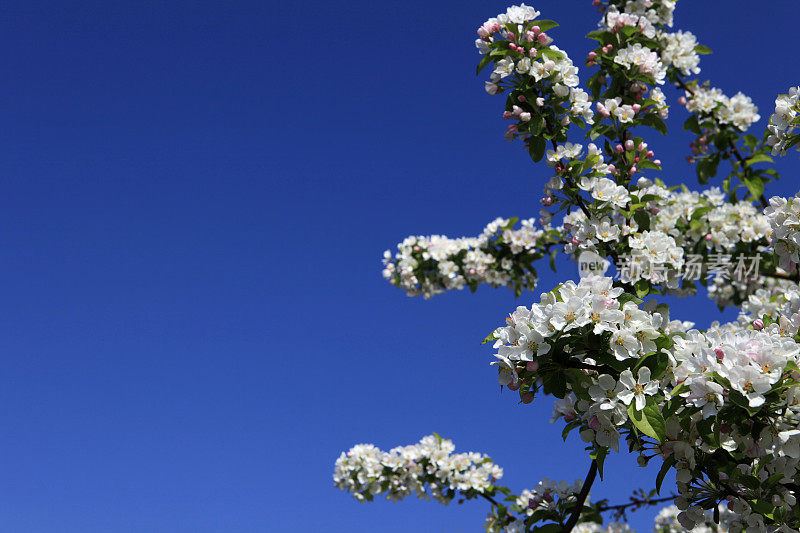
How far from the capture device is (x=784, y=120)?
3377 millimetres

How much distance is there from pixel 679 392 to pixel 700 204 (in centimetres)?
393

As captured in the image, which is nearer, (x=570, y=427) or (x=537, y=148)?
(x=570, y=427)

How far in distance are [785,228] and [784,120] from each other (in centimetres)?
57

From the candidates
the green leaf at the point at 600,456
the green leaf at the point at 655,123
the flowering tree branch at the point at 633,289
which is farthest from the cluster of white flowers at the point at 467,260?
the green leaf at the point at 600,456

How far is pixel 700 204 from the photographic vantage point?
236 inches

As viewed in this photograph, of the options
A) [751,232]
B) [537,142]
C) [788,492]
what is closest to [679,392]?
Answer: [788,492]

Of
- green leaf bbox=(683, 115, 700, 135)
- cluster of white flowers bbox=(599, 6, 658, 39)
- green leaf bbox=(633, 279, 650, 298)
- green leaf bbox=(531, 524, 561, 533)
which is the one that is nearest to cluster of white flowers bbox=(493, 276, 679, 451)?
green leaf bbox=(531, 524, 561, 533)

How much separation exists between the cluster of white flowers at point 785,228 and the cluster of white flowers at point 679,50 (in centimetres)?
259

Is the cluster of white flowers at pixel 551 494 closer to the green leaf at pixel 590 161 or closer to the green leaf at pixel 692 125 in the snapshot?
the green leaf at pixel 590 161

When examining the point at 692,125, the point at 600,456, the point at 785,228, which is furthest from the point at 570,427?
the point at 692,125

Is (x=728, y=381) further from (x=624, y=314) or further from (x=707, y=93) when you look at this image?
(x=707, y=93)

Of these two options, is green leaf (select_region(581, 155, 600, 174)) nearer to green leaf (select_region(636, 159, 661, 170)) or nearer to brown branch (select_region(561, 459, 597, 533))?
green leaf (select_region(636, 159, 661, 170))

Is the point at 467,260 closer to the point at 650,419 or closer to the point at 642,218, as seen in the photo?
the point at 642,218

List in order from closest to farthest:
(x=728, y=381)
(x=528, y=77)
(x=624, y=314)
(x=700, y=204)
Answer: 1. (x=728, y=381)
2. (x=624, y=314)
3. (x=528, y=77)
4. (x=700, y=204)
